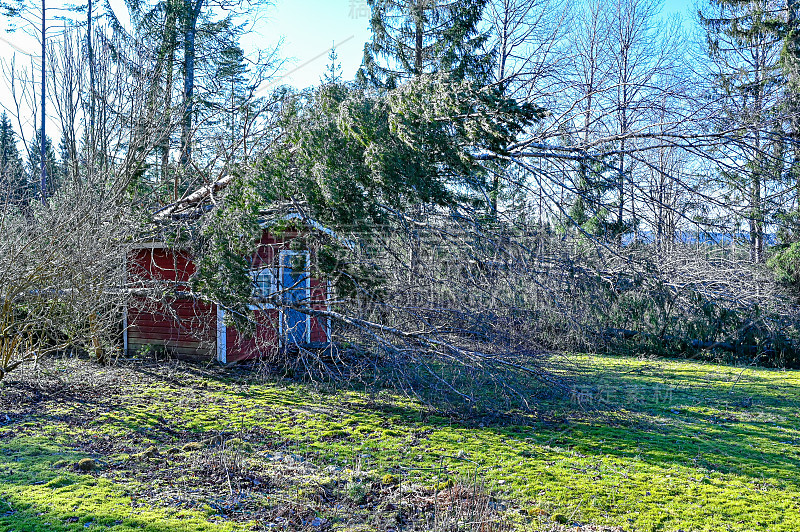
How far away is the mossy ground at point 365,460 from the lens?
4059 mm

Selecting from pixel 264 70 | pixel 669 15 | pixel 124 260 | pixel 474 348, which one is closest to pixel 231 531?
pixel 474 348

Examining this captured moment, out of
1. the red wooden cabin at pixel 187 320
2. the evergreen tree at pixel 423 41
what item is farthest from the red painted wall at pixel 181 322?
the evergreen tree at pixel 423 41

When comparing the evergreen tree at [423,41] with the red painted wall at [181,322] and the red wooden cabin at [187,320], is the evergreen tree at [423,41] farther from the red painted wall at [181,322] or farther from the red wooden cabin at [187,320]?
the red painted wall at [181,322]

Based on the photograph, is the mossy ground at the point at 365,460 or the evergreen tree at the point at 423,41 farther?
the evergreen tree at the point at 423,41

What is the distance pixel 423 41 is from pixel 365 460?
10219 millimetres

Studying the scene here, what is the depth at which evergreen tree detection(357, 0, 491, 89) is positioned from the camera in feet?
31.1

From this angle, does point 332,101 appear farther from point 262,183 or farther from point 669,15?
point 669,15

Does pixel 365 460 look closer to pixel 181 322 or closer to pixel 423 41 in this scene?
pixel 181 322

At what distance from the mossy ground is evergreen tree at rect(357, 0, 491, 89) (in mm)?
5710

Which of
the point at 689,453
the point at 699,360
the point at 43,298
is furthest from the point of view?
the point at 699,360

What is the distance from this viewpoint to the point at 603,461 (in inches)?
216

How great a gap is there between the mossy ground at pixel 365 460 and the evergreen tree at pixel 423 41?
5710 millimetres

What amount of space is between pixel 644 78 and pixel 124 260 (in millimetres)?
7456

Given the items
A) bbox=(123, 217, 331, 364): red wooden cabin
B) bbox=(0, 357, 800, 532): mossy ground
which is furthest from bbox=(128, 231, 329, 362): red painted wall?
bbox=(0, 357, 800, 532): mossy ground
